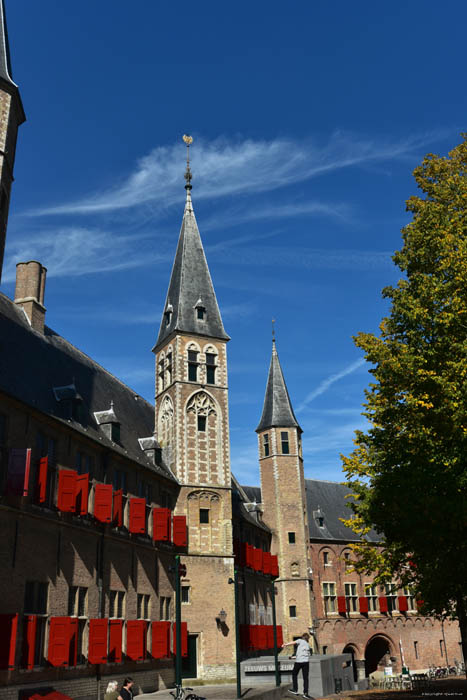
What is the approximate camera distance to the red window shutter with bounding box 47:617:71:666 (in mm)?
17578

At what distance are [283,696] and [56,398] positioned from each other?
40.2 feet

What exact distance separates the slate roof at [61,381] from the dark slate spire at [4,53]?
336 inches

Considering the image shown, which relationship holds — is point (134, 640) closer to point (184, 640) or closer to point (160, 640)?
point (160, 640)

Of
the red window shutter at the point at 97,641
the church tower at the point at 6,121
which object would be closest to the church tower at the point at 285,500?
the red window shutter at the point at 97,641

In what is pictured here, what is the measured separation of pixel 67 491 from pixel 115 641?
5.88m

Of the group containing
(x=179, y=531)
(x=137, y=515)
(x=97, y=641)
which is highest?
(x=137, y=515)

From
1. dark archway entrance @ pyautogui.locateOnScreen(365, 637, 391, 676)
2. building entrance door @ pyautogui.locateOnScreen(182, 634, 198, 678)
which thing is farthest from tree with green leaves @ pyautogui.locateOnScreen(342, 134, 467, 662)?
dark archway entrance @ pyautogui.locateOnScreen(365, 637, 391, 676)

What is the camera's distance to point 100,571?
21031mm

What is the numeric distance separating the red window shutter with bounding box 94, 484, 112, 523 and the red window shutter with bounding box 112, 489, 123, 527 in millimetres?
557

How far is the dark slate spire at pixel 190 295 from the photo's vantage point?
32469mm

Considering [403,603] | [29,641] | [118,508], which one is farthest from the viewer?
[403,603]

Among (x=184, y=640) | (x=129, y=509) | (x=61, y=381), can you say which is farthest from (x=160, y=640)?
(x=61, y=381)

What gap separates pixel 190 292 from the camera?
33.9 metres

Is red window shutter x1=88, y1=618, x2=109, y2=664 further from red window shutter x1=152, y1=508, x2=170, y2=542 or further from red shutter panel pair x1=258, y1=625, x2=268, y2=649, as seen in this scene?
red shutter panel pair x1=258, y1=625, x2=268, y2=649
